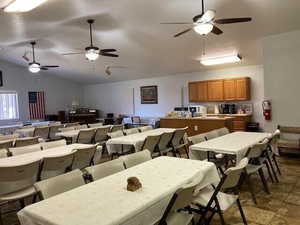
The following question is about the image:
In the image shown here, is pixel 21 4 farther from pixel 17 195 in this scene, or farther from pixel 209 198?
pixel 209 198

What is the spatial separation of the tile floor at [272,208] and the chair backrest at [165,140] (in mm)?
1586

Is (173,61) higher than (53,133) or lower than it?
higher

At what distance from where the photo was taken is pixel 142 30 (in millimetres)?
5711

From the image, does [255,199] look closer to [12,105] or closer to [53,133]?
[53,133]

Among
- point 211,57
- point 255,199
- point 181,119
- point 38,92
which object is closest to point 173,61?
point 211,57

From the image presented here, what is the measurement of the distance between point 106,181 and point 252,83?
6876 millimetres

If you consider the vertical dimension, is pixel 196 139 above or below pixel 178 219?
above

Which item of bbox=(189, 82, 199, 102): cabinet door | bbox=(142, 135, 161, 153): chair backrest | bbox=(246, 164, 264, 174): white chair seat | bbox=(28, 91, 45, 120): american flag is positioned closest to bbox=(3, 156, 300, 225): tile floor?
bbox=(246, 164, 264, 174): white chair seat

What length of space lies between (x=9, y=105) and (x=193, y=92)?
7332mm

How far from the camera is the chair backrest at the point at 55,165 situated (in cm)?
282

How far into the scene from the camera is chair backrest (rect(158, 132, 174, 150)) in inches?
174

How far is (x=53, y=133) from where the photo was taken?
264 inches

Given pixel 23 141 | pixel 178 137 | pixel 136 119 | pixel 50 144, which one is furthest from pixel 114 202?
pixel 136 119

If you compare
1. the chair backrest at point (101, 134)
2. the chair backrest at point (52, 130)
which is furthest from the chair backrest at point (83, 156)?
the chair backrest at point (52, 130)
